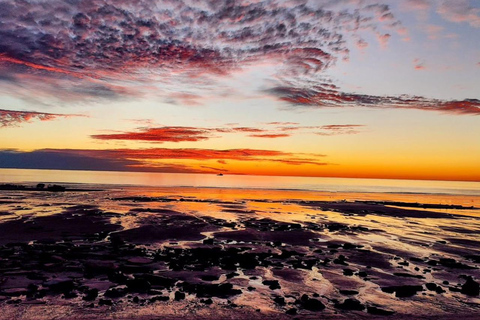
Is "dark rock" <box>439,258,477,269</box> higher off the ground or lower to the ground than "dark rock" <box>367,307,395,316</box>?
higher

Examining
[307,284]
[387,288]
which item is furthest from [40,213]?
[387,288]

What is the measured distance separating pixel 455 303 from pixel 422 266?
6267 mm

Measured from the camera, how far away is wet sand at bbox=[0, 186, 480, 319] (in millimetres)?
13852

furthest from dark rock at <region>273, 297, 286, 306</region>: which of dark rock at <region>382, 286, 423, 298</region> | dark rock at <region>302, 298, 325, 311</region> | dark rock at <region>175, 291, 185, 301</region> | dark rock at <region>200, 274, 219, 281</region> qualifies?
dark rock at <region>382, 286, 423, 298</region>

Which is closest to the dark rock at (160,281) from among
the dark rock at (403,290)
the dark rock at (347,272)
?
the dark rock at (347,272)

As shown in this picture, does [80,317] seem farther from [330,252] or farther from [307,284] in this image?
[330,252]

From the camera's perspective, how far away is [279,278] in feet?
59.5

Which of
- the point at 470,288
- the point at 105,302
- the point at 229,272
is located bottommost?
the point at 229,272

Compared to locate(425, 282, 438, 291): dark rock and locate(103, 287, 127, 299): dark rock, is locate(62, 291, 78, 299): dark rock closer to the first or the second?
locate(103, 287, 127, 299): dark rock

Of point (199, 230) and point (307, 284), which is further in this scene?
point (199, 230)

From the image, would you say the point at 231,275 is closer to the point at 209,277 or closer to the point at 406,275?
the point at 209,277

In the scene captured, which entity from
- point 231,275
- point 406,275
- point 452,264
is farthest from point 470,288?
point 231,275

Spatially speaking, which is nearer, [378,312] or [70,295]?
[378,312]

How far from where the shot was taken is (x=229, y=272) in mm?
18797
